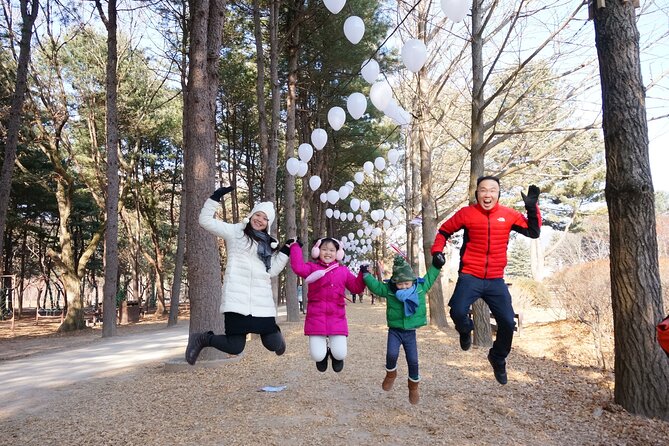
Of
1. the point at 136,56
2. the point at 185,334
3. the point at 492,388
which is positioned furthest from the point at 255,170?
the point at 492,388

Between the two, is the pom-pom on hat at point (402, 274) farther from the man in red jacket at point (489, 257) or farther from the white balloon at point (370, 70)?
the white balloon at point (370, 70)

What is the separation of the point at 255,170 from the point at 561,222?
20.1 metres

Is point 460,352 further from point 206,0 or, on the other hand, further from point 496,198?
point 206,0

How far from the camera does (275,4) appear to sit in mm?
12797

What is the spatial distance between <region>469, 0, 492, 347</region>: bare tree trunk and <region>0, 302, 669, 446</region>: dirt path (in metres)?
1.77

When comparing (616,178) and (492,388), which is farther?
(492,388)

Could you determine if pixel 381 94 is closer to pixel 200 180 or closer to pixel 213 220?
pixel 200 180

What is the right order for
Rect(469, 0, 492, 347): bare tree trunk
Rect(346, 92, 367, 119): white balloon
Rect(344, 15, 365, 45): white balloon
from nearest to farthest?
Rect(344, 15, 365, 45): white balloon → Rect(469, 0, 492, 347): bare tree trunk → Rect(346, 92, 367, 119): white balloon

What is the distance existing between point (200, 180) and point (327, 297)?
3898 mm

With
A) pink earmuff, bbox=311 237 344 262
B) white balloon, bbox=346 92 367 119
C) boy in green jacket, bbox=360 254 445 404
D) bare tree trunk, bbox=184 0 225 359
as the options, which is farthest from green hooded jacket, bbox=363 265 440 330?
white balloon, bbox=346 92 367 119

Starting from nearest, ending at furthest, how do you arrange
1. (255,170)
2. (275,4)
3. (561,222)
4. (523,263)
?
1. (275,4)
2. (255,170)
3. (561,222)
4. (523,263)

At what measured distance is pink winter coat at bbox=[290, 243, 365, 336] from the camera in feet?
14.7

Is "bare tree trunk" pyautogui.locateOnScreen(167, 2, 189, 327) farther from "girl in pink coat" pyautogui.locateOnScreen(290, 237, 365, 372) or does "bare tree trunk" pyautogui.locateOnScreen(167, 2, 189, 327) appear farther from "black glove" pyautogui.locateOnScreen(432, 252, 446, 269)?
"black glove" pyautogui.locateOnScreen(432, 252, 446, 269)

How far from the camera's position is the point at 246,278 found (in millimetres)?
4418
